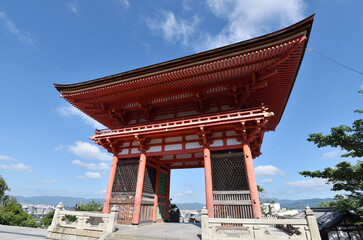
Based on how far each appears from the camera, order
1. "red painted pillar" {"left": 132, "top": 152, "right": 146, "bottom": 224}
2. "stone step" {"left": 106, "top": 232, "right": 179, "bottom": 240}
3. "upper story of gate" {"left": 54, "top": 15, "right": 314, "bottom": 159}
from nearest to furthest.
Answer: "stone step" {"left": 106, "top": 232, "right": 179, "bottom": 240} → "upper story of gate" {"left": 54, "top": 15, "right": 314, "bottom": 159} → "red painted pillar" {"left": 132, "top": 152, "right": 146, "bottom": 224}

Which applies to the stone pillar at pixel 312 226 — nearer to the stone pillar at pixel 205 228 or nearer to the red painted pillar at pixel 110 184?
the stone pillar at pixel 205 228

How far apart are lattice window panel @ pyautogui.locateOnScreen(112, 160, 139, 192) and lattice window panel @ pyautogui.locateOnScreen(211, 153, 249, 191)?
5.10 meters

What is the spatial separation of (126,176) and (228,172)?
A: 6.51m

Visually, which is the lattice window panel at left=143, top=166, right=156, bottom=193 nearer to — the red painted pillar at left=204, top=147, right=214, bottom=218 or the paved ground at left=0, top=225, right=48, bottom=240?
the red painted pillar at left=204, top=147, right=214, bottom=218

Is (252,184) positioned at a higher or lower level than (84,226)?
higher

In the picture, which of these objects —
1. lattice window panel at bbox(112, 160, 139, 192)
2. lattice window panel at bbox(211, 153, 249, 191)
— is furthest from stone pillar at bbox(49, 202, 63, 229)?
lattice window panel at bbox(211, 153, 249, 191)

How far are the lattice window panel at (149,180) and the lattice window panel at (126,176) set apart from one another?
2.47 feet

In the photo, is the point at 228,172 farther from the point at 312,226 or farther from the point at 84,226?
the point at 84,226

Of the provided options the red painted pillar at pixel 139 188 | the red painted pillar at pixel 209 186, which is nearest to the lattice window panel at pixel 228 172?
the red painted pillar at pixel 209 186

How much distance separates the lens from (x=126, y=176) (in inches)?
462

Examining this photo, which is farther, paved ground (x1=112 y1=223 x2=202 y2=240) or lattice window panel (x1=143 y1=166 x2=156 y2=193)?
lattice window panel (x1=143 y1=166 x2=156 y2=193)

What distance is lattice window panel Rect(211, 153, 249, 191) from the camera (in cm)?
937

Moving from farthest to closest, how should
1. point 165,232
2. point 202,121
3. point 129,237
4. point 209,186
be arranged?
point 202,121, point 209,186, point 165,232, point 129,237

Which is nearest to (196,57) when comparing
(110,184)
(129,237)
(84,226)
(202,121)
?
(202,121)
